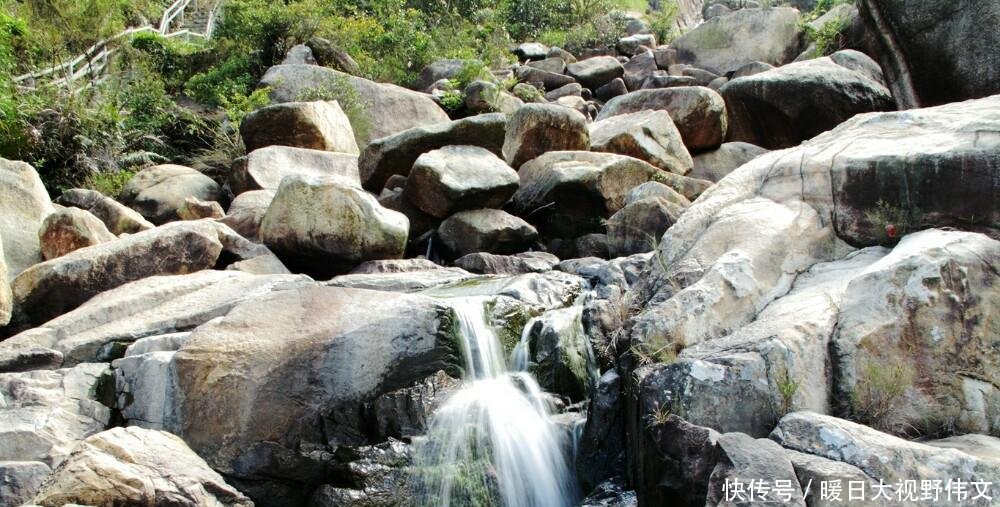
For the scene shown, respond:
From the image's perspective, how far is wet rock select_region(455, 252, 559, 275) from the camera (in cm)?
948

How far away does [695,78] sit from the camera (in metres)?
18.5

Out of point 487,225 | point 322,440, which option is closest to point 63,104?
point 487,225

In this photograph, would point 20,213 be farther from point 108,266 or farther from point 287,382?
point 287,382

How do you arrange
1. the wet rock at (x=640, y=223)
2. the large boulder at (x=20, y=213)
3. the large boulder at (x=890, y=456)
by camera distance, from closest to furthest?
1. the large boulder at (x=890, y=456)
2. the large boulder at (x=20, y=213)
3. the wet rock at (x=640, y=223)

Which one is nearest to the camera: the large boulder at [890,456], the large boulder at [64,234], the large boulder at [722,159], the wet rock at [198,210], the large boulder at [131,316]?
the large boulder at [890,456]

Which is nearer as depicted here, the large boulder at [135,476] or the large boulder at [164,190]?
the large boulder at [135,476]

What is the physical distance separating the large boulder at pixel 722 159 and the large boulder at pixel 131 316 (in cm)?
744

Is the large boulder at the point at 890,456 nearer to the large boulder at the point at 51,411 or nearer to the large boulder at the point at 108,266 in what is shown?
the large boulder at the point at 51,411

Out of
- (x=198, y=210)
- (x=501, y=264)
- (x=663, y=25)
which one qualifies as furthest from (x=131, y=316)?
(x=663, y=25)

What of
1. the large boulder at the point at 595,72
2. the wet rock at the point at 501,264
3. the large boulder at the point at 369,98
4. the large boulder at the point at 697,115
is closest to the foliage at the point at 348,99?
the large boulder at the point at 369,98

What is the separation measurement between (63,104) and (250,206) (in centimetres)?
474

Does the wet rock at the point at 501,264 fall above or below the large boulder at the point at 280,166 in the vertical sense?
below

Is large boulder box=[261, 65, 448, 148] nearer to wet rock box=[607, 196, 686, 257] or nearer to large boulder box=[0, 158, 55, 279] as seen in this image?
large boulder box=[0, 158, 55, 279]

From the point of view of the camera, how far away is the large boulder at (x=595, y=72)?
19.8 m
